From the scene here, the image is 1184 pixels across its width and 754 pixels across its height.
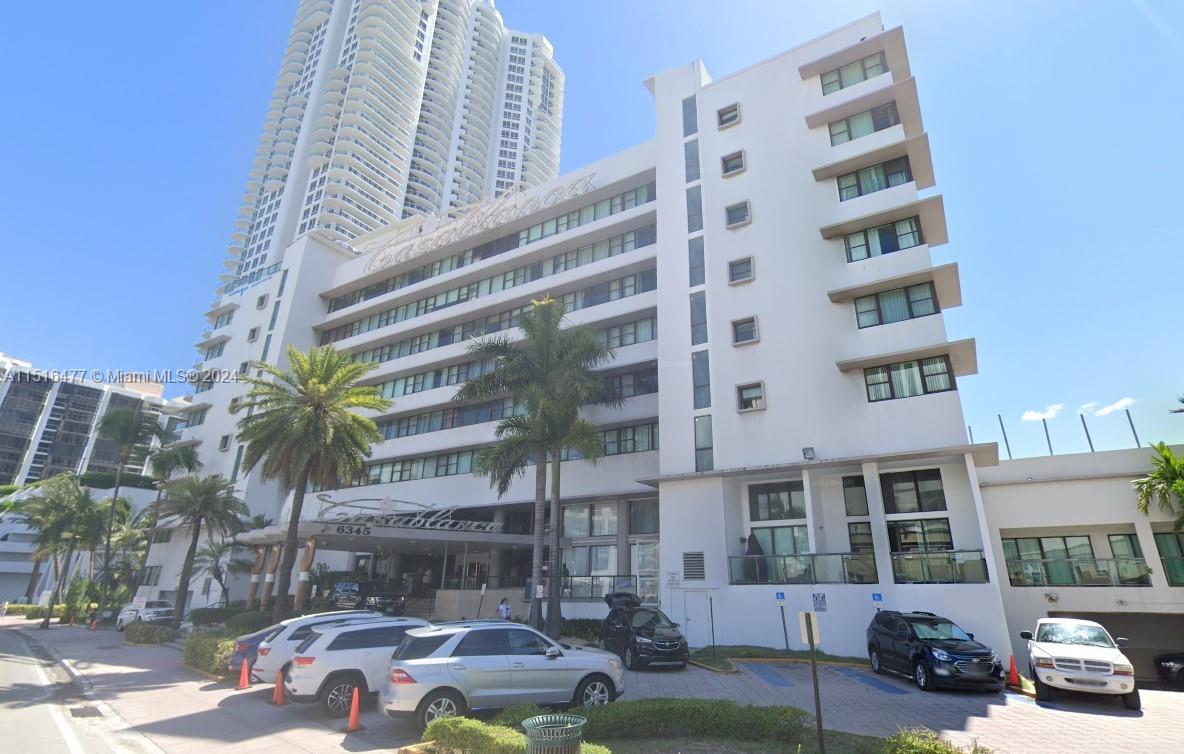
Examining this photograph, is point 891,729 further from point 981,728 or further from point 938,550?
point 938,550

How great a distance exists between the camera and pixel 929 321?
75.7 feet

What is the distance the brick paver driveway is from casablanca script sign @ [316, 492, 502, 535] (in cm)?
1456

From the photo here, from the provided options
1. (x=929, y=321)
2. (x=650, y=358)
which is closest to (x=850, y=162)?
(x=929, y=321)

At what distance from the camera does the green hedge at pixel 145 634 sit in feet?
92.7

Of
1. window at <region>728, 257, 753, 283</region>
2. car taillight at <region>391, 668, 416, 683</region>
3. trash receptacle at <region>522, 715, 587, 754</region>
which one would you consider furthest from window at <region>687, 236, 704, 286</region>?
trash receptacle at <region>522, 715, 587, 754</region>

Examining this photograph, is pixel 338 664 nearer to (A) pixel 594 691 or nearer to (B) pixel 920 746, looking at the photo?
(A) pixel 594 691

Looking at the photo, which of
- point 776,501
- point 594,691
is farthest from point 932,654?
point 776,501

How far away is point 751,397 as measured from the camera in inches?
1014

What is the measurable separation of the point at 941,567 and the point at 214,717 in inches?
833

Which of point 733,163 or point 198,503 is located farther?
point 198,503

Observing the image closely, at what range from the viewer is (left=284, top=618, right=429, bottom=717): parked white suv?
41.2ft

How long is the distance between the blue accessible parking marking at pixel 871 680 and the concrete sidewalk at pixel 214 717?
1143cm

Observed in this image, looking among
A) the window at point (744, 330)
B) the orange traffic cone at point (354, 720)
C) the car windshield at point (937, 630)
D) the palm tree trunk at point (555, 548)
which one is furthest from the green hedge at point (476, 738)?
the window at point (744, 330)

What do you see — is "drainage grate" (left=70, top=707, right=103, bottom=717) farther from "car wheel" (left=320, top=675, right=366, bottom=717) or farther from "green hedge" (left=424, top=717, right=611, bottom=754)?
"green hedge" (left=424, top=717, right=611, bottom=754)
